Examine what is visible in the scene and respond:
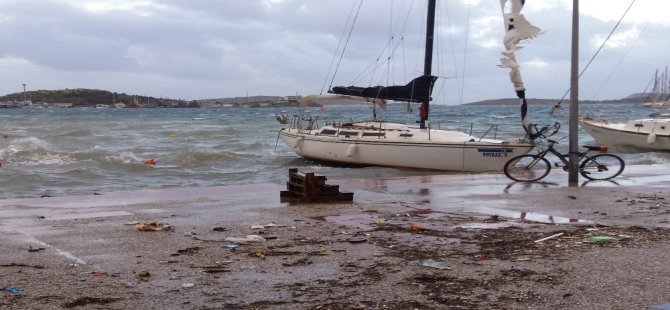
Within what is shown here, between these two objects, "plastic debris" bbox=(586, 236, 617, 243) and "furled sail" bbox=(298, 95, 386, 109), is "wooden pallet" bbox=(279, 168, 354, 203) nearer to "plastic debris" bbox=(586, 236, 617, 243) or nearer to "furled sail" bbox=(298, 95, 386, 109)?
"plastic debris" bbox=(586, 236, 617, 243)

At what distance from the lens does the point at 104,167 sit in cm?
2639

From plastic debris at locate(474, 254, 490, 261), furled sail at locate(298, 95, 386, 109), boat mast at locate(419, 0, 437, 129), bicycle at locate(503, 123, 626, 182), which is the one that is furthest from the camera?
furled sail at locate(298, 95, 386, 109)

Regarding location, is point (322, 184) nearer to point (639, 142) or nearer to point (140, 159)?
point (140, 159)

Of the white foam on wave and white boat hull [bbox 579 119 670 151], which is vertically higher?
white boat hull [bbox 579 119 670 151]

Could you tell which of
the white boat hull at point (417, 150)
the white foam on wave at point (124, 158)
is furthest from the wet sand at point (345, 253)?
the white foam on wave at point (124, 158)

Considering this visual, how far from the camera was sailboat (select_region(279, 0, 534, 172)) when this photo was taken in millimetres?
22109

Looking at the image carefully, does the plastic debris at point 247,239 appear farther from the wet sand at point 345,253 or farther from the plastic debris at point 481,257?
the plastic debris at point 481,257

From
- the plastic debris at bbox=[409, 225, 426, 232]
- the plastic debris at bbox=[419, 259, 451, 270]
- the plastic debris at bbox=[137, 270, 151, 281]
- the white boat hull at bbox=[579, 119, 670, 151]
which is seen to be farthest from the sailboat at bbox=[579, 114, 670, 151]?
the plastic debris at bbox=[137, 270, 151, 281]

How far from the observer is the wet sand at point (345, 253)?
618 centimetres

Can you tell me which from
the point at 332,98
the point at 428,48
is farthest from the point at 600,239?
the point at 332,98

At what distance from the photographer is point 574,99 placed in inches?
582

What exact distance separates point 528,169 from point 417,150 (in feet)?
22.3

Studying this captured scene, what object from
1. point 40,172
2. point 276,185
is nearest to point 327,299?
point 276,185

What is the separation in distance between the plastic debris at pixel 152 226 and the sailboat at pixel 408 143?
13534 millimetres
